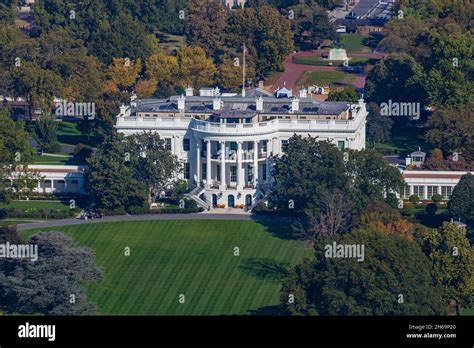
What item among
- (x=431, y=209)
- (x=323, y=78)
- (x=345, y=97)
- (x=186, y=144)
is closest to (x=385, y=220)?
(x=431, y=209)

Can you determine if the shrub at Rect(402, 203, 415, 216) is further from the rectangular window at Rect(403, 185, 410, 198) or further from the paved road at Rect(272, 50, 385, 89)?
the paved road at Rect(272, 50, 385, 89)

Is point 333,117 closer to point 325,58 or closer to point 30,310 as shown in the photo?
point 30,310

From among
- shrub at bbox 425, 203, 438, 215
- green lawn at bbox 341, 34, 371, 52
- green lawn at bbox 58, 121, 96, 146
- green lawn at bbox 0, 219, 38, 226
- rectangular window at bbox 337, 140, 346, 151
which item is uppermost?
green lawn at bbox 341, 34, 371, 52

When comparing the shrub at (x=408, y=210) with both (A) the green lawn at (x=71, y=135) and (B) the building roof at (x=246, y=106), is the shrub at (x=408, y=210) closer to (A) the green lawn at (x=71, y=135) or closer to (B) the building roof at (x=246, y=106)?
(B) the building roof at (x=246, y=106)

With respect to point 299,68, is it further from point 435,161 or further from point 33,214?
point 33,214

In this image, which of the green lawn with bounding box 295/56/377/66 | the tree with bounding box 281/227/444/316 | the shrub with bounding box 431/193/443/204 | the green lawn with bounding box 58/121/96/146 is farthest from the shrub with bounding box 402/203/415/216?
the green lawn with bounding box 295/56/377/66

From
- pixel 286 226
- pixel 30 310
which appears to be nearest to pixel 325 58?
pixel 286 226
